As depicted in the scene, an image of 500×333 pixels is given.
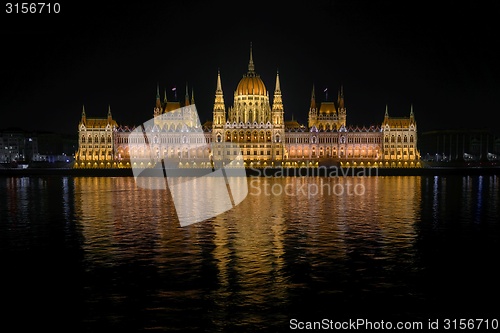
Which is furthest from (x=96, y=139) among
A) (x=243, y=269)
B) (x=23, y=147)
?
(x=243, y=269)

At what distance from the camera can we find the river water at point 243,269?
1770cm

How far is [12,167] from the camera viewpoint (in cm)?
13812

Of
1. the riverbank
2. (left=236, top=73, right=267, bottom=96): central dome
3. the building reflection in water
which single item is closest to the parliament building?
(left=236, top=73, right=267, bottom=96): central dome

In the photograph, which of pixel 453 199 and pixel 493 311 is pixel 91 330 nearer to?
pixel 493 311

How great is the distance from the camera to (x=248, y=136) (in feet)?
493

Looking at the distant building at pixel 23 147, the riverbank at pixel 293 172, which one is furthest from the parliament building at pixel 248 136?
the riverbank at pixel 293 172

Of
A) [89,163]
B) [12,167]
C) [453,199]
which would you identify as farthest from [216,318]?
[12,167]

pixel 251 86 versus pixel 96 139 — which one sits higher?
pixel 251 86

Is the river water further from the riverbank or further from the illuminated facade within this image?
the illuminated facade

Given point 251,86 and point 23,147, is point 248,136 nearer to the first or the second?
point 251,86

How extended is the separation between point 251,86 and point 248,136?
14.4 meters

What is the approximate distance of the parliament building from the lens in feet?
492

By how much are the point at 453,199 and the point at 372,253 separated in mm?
30657

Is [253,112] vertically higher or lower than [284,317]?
higher
